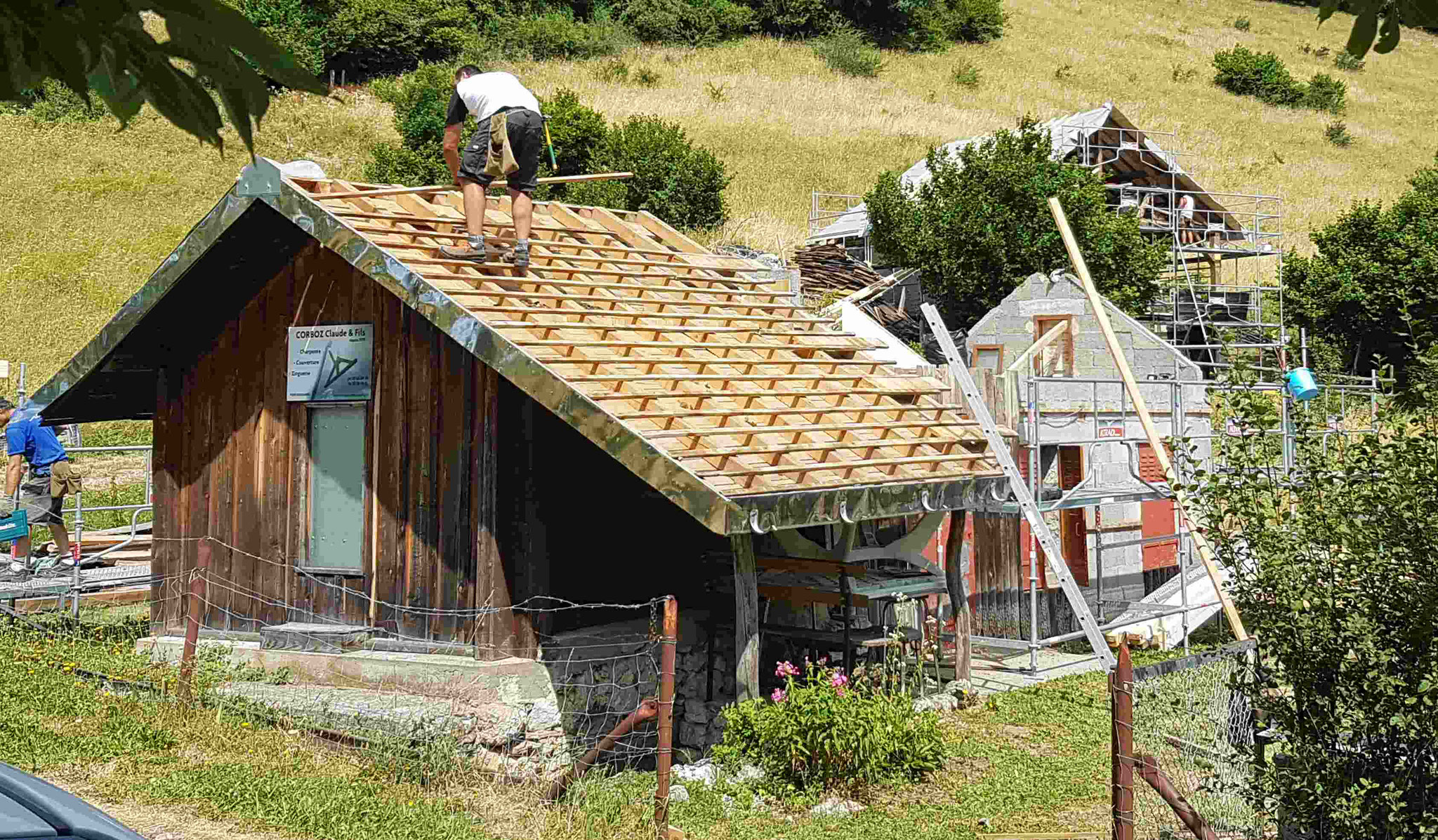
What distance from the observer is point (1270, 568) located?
621cm

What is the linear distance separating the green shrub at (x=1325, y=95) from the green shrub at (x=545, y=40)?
3474 cm

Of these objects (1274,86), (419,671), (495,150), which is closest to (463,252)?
(495,150)

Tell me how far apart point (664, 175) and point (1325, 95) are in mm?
44278

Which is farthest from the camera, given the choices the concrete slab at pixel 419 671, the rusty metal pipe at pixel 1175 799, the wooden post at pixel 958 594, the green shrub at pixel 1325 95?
the green shrub at pixel 1325 95

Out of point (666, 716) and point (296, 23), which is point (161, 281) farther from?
point (296, 23)

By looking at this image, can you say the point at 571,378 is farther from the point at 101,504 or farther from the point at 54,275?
the point at 54,275

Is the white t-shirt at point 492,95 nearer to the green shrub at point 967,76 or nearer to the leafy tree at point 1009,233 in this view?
the leafy tree at point 1009,233

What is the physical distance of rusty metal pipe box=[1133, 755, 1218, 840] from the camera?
6.61 m

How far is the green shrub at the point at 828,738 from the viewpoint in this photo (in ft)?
30.8

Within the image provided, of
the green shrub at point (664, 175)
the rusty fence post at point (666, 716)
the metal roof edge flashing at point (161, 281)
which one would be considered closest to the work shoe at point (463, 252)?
the metal roof edge flashing at point (161, 281)

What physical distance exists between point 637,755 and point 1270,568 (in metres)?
5.67

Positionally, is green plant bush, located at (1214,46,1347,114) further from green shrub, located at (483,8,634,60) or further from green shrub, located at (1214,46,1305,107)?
green shrub, located at (483,8,634,60)

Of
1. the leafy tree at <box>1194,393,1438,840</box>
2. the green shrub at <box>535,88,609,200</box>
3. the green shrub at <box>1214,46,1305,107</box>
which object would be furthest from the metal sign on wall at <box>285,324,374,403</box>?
the green shrub at <box>1214,46,1305,107</box>

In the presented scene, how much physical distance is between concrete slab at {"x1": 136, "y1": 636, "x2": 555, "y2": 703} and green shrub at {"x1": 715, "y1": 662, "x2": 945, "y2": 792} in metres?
1.65
